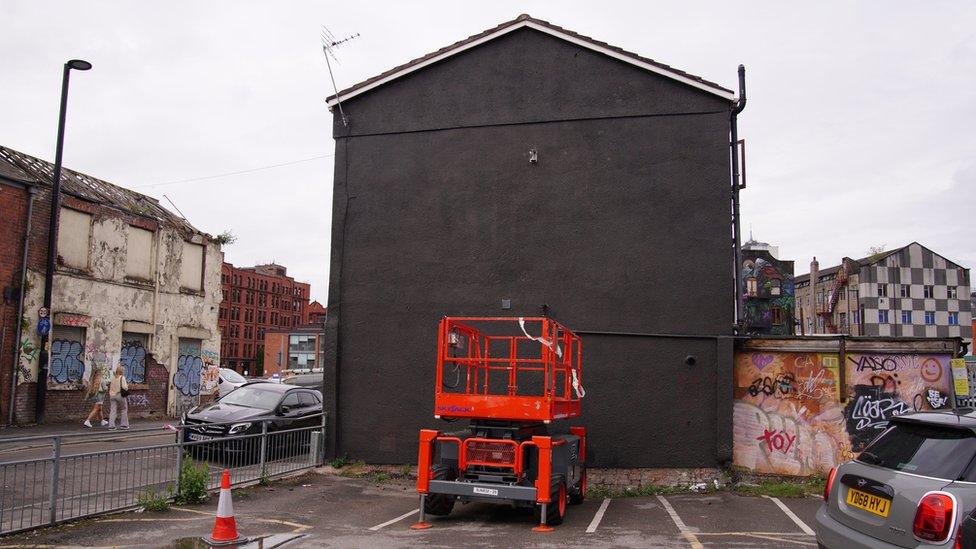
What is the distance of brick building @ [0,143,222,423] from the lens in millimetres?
18797

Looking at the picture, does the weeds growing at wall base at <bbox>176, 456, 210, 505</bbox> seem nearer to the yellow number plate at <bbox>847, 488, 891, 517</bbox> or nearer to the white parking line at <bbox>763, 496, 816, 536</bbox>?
the white parking line at <bbox>763, 496, 816, 536</bbox>

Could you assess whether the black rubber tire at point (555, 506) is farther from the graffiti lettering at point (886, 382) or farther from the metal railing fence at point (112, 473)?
the graffiti lettering at point (886, 382)

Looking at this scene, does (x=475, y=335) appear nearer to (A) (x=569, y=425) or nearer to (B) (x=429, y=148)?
(A) (x=569, y=425)

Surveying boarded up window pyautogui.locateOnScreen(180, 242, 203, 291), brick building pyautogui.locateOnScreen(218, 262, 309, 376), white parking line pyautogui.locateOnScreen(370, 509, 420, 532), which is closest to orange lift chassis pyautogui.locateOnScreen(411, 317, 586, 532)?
white parking line pyautogui.locateOnScreen(370, 509, 420, 532)

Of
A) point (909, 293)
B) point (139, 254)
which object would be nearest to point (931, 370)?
point (139, 254)

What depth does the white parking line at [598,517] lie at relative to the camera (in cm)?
886

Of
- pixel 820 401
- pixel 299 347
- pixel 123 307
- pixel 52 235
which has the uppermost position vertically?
pixel 52 235

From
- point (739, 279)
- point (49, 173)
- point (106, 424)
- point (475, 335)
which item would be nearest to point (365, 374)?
point (475, 335)

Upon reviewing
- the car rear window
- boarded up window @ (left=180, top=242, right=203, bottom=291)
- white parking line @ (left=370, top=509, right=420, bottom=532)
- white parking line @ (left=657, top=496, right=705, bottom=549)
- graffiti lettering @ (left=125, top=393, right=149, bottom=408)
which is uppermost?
boarded up window @ (left=180, top=242, right=203, bottom=291)

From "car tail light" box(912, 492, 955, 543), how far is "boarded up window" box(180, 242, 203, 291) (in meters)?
24.0

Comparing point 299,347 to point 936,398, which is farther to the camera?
point 299,347

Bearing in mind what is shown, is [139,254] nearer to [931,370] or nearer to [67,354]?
[67,354]

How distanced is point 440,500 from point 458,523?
366 mm

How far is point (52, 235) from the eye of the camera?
18.6 m
